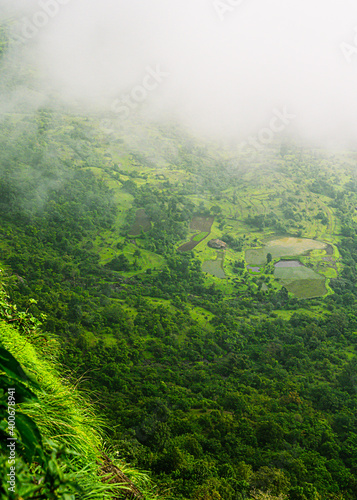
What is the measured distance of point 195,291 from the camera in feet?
209

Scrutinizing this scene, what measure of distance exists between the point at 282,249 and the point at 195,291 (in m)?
28.4

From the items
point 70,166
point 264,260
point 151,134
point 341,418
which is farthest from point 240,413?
point 151,134

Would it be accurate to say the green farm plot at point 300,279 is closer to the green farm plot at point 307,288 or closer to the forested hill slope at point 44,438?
the green farm plot at point 307,288

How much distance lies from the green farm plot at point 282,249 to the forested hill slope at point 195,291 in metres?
0.51

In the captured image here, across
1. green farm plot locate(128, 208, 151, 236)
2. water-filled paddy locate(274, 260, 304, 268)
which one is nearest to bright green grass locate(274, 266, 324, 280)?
water-filled paddy locate(274, 260, 304, 268)

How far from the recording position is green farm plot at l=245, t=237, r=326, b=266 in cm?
7519

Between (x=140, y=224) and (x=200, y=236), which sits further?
(x=200, y=236)

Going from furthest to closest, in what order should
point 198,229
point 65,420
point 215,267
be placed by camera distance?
point 198,229 < point 215,267 < point 65,420

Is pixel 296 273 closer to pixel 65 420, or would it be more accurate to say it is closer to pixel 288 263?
pixel 288 263

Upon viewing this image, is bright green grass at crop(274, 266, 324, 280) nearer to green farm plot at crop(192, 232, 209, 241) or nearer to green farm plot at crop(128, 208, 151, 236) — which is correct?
green farm plot at crop(192, 232, 209, 241)

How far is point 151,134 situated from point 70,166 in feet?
134

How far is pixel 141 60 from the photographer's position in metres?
146

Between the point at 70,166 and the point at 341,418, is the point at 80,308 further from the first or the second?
the point at 70,166

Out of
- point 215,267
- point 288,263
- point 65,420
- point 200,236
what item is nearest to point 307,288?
point 288,263
